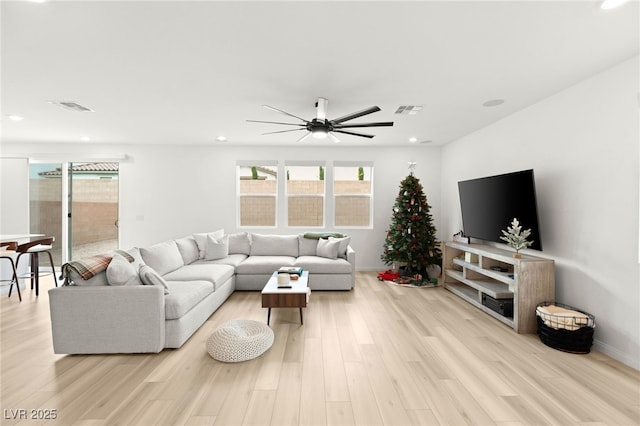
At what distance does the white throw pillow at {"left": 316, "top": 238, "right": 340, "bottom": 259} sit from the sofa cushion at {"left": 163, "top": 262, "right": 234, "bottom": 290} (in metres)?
1.57

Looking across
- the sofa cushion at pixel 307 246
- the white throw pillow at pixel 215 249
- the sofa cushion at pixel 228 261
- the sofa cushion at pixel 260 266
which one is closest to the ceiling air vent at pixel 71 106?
the white throw pillow at pixel 215 249

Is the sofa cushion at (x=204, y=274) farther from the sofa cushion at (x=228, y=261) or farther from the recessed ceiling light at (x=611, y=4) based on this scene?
the recessed ceiling light at (x=611, y=4)

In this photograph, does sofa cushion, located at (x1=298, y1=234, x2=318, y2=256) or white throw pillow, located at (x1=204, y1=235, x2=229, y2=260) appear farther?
sofa cushion, located at (x1=298, y1=234, x2=318, y2=256)

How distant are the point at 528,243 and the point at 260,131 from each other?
4.21 m

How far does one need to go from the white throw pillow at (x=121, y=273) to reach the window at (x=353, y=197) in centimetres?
425

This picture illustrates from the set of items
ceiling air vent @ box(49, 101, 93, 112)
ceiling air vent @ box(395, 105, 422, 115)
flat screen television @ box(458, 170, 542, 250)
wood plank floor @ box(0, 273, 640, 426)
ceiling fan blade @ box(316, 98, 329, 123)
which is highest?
ceiling air vent @ box(395, 105, 422, 115)

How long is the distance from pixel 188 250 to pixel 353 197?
3.48 metres

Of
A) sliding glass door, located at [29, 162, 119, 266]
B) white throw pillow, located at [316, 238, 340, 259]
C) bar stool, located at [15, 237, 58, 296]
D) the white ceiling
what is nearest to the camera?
the white ceiling

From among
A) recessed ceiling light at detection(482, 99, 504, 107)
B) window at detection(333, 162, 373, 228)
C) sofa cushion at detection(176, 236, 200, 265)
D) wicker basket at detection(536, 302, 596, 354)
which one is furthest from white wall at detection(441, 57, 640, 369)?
sofa cushion at detection(176, 236, 200, 265)

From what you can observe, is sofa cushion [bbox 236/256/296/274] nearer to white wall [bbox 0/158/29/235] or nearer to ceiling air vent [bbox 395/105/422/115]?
ceiling air vent [bbox 395/105/422/115]

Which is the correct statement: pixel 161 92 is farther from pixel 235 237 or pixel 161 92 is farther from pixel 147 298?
pixel 235 237

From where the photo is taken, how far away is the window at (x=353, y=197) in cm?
659

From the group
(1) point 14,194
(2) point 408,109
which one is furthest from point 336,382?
(1) point 14,194

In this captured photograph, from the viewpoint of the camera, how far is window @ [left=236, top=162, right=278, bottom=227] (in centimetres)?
656
